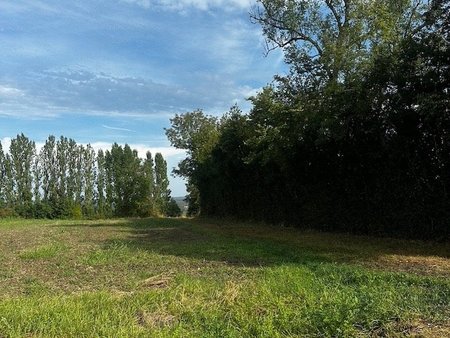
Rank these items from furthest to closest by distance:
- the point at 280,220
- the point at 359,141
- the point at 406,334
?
the point at 280,220 < the point at 359,141 < the point at 406,334

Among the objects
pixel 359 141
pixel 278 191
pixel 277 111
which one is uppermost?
pixel 277 111

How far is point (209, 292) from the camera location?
618 cm

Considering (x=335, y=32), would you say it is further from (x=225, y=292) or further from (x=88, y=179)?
(x=88, y=179)

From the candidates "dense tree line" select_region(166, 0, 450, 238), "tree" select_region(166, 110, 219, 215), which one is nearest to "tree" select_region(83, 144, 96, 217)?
"tree" select_region(166, 110, 219, 215)

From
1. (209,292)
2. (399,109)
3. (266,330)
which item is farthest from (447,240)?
(266,330)

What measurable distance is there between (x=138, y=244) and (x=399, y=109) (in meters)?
7.70

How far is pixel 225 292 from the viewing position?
234 inches

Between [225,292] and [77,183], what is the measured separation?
37.7 metres

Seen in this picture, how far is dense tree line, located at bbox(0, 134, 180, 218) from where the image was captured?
125ft

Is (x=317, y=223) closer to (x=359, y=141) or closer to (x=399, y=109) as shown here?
(x=359, y=141)

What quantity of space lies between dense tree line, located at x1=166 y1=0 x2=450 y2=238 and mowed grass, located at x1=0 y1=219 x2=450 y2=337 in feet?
7.46

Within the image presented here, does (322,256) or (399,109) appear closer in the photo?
(322,256)

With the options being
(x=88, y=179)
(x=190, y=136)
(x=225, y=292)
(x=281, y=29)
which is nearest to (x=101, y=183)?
(x=88, y=179)

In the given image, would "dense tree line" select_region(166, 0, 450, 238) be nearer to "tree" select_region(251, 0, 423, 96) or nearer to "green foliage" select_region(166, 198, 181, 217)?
"tree" select_region(251, 0, 423, 96)
